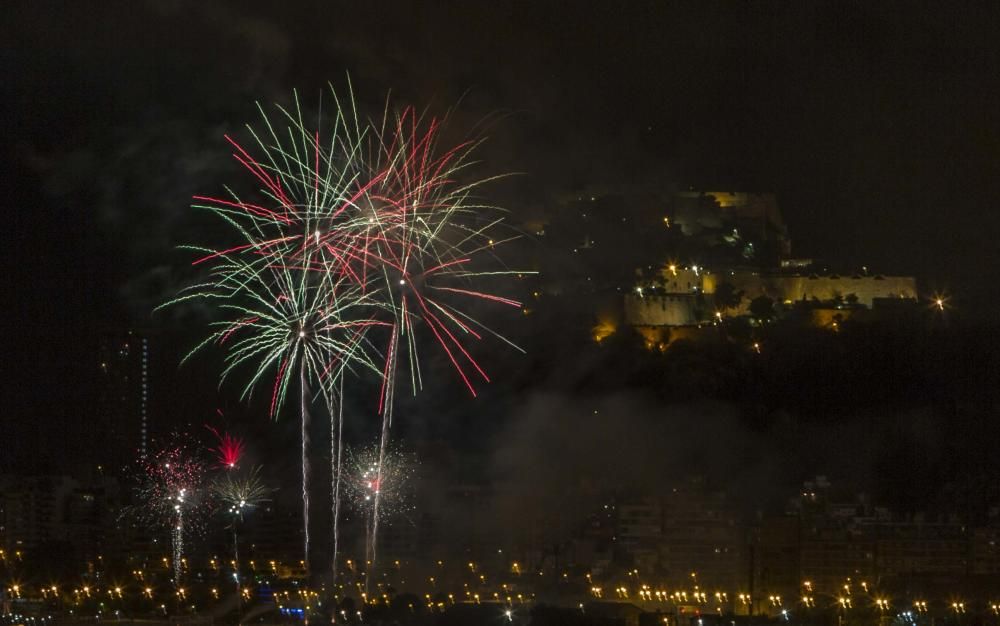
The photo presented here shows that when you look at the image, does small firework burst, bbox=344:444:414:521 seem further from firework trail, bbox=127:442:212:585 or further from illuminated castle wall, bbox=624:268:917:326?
illuminated castle wall, bbox=624:268:917:326

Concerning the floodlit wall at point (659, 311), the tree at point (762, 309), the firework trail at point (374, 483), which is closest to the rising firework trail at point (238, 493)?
the firework trail at point (374, 483)

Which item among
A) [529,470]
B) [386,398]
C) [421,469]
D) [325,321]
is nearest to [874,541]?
[529,470]

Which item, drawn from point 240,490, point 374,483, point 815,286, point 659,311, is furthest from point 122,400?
point 815,286

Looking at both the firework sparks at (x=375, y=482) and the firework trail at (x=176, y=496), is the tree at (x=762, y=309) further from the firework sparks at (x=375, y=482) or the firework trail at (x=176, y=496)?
the firework trail at (x=176, y=496)

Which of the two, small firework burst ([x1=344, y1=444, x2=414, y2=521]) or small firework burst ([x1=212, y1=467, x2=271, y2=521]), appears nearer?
small firework burst ([x1=344, y1=444, x2=414, y2=521])

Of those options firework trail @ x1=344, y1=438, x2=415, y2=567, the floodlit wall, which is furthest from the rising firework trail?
the floodlit wall

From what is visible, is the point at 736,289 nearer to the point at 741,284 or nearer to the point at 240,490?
the point at 741,284
